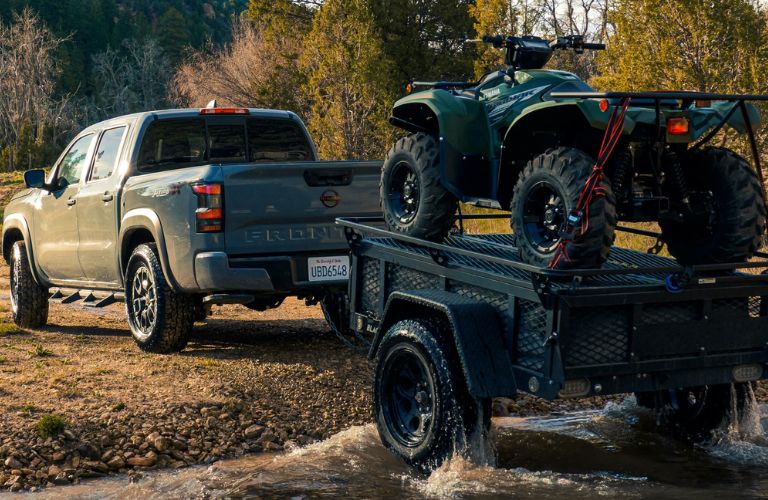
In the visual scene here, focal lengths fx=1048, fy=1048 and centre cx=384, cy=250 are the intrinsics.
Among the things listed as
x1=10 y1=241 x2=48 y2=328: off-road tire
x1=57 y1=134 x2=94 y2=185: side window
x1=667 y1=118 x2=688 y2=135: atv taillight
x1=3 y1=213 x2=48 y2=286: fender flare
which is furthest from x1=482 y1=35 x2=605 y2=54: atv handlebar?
x1=10 y1=241 x2=48 y2=328: off-road tire

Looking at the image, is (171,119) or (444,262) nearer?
(444,262)

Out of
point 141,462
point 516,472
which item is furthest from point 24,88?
point 516,472

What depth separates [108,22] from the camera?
91625 millimetres

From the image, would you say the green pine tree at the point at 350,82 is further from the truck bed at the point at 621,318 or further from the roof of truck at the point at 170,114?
the truck bed at the point at 621,318

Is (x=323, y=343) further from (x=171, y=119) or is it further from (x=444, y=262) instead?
(x=444, y=262)

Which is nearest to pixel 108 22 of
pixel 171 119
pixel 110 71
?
pixel 110 71

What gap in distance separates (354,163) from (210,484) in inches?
132

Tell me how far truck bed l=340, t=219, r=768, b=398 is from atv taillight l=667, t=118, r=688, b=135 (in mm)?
645

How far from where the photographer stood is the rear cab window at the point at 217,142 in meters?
8.92

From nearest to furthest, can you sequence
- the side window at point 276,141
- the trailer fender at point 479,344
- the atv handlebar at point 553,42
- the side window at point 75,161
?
the trailer fender at point 479,344 → the atv handlebar at point 553,42 → the side window at point 276,141 → the side window at point 75,161

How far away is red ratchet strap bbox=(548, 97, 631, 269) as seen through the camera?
479 cm

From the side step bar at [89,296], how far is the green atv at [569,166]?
3525 millimetres

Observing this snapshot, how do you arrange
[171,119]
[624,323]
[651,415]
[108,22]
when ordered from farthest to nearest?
[108,22], [171,119], [651,415], [624,323]

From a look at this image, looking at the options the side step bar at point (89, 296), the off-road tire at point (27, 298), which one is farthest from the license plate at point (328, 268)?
the off-road tire at point (27, 298)
